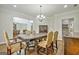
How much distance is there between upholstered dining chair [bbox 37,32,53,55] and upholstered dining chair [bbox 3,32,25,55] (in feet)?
1.32

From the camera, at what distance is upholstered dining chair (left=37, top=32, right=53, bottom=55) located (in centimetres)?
226

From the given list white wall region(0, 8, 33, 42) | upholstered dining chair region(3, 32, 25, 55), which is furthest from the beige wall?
upholstered dining chair region(3, 32, 25, 55)

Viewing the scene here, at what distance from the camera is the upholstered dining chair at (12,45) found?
2074 mm

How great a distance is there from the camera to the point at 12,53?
7.13ft

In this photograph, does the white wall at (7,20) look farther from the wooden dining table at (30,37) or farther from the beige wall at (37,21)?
the wooden dining table at (30,37)

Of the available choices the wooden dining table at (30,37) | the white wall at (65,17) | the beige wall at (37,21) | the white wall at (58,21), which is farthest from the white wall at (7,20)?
the white wall at (65,17)

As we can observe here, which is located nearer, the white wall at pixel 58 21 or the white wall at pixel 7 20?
the white wall at pixel 7 20

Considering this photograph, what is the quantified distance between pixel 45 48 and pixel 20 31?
28.8 inches

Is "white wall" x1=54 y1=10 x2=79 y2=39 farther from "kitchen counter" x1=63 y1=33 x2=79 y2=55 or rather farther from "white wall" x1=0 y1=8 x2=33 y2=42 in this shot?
"white wall" x1=0 y1=8 x2=33 y2=42

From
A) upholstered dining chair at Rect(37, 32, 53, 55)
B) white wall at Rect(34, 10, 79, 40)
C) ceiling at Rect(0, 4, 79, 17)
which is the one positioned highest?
ceiling at Rect(0, 4, 79, 17)

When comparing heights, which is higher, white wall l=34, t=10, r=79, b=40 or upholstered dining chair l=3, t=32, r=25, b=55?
white wall l=34, t=10, r=79, b=40

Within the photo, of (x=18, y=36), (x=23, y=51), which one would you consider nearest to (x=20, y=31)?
(x=18, y=36)

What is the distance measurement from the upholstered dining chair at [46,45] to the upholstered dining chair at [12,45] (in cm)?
40
